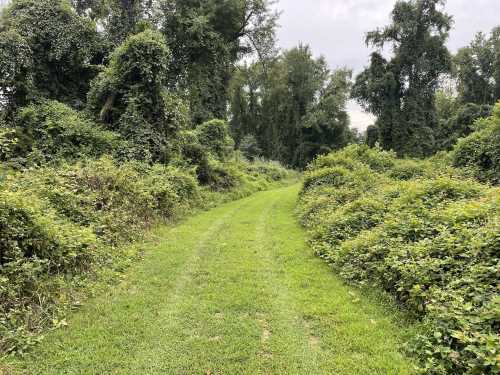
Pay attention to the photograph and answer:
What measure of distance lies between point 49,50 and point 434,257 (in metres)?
18.1

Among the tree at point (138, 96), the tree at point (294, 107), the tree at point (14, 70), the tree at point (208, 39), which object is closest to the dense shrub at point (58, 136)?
the tree at point (138, 96)

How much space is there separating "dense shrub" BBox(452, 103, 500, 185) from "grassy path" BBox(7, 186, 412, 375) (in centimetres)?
698

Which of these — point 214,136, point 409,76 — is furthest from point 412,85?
point 214,136

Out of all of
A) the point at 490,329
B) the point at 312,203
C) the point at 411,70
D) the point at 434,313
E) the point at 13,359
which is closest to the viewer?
the point at 490,329

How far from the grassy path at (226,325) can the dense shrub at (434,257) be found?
49 cm

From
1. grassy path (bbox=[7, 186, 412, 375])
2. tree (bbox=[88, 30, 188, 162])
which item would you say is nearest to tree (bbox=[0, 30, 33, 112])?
tree (bbox=[88, 30, 188, 162])

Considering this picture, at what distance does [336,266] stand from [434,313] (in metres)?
3.27

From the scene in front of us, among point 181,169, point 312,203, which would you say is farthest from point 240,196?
point 312,203

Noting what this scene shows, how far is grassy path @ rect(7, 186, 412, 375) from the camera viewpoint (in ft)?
14.4

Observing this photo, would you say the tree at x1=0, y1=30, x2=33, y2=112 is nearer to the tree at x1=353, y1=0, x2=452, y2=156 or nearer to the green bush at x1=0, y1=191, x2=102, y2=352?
the green bush at x1=0, y1=191, x2=102, y2=352

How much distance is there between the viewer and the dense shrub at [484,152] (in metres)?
11.4

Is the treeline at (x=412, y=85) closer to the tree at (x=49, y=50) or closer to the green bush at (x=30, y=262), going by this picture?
the tree at (x=49, y=50)

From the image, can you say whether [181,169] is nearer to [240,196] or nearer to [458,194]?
[240,196]

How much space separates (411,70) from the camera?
1353 inches
